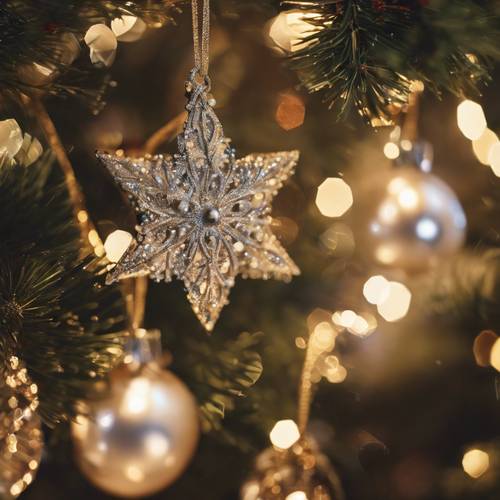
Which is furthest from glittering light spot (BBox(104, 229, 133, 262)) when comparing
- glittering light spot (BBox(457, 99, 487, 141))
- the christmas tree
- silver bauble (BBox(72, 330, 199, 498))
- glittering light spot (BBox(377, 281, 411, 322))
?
glittering light spot (BBox(457, 99, 487, 141))

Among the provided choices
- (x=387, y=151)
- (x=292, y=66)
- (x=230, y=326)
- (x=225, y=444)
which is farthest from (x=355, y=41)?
(x=225, y=444)

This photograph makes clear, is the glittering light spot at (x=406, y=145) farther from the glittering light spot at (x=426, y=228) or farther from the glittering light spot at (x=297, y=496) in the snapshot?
the glittering light spot at (x=297, y=496)

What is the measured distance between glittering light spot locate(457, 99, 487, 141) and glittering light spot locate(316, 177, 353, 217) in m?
0.18

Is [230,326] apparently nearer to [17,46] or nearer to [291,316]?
[291,316]

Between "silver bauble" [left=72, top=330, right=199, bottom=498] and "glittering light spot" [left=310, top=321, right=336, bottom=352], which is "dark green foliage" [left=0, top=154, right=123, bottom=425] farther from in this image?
"glittering light spot" [left=310, top=321, right=336, bottom=352]

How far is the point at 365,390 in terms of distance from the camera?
942 millimetres

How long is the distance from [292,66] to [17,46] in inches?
8.6

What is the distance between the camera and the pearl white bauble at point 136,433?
2.04 ft

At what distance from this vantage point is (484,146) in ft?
2.91

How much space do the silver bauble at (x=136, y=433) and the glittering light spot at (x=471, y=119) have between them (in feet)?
1.67

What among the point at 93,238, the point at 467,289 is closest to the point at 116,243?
the point at 93,238

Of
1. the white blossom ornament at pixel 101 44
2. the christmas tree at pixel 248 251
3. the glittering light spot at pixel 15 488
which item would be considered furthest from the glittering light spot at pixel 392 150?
the glittering light spot at pixel 15 488

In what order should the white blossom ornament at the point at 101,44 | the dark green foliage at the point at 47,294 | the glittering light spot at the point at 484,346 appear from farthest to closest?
the glittering light spot at the point at 484,346
the white blossom ornament at the point at 101,44
the dark green foliage at the point at 47,294

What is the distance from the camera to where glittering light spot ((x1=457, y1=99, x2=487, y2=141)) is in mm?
847
